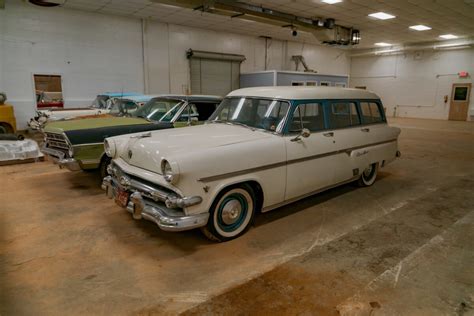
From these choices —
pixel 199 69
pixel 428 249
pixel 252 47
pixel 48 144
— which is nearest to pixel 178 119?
pixel 48 144

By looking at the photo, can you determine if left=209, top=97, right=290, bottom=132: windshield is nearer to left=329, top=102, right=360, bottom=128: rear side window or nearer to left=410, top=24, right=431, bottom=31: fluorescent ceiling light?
left=329, top=102, right=360, bottom=128: rear side window

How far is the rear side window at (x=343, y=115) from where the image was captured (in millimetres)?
4602

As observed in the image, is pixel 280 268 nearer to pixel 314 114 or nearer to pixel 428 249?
pixel 428 249

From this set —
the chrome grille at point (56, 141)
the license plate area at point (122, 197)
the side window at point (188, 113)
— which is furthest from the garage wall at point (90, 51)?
the license plate area at point (122, 197)

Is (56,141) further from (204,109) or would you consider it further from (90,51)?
(90,51)

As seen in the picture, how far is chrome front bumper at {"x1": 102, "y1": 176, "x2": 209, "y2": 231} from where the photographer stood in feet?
9.79

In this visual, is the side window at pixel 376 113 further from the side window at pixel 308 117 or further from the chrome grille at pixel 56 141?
the chrome grille at pixel 56 141

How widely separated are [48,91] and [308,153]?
1078 centimetres

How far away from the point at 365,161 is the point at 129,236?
3.73m

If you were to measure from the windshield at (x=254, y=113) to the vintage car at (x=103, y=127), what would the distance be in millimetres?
1371

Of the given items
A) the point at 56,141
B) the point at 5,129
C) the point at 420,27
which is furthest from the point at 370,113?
the point at 420,27

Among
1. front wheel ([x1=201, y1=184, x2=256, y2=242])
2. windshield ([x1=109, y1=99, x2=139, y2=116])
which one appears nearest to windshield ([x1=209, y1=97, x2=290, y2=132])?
front wheel ([x1=201, y1=184, x2=256, y2=242])

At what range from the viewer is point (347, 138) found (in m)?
4.69

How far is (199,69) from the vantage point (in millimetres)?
14930
